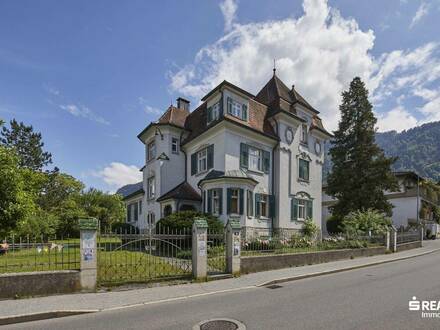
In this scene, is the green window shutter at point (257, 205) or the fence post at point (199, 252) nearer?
the fence post at point (199, 252)

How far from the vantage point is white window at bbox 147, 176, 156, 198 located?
2678 cm

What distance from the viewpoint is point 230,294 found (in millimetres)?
9070

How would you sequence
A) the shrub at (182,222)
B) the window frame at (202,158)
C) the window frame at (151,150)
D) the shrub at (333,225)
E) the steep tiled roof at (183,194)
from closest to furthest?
the shrub at (182,222)
the steep tiled roof at (183,194)
the window frame at (202,158)
the window frame at (151,150)
the shrub at (333,225)

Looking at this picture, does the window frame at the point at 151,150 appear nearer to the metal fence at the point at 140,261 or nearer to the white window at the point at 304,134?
the white window at the point at 304,134

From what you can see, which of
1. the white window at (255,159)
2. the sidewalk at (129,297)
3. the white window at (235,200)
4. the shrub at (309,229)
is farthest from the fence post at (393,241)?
the sidewalk at (129,297)

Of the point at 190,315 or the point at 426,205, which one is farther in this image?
the point at 426,205

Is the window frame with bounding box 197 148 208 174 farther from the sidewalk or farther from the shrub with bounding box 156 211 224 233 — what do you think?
the sidewalk

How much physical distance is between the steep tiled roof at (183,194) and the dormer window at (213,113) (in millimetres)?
5406

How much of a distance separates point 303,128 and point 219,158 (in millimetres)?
9207

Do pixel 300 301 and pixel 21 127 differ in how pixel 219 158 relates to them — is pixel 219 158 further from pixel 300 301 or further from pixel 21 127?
pixel 21 127

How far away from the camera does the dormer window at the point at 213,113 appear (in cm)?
2260

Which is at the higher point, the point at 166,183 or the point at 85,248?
the point at 166,183

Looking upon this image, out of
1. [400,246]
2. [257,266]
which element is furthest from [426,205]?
[257,266]

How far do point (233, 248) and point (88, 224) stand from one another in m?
5.02
